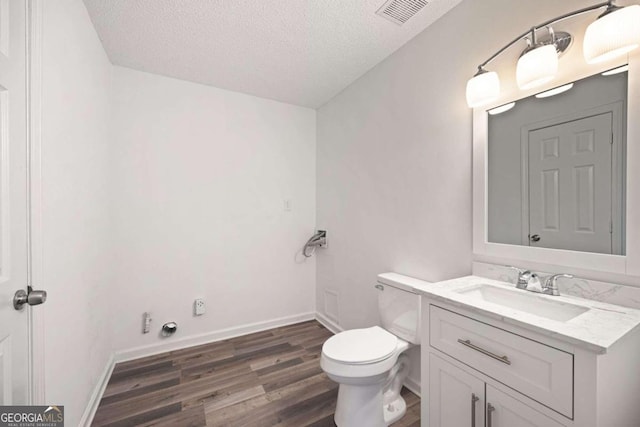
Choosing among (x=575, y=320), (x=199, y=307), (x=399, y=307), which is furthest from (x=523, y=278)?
(x=199, y=307)

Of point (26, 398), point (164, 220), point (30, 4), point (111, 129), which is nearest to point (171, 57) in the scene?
point (111, 129)

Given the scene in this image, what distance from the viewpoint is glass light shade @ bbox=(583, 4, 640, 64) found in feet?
2.83

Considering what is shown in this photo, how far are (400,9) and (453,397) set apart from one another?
194 centimetres

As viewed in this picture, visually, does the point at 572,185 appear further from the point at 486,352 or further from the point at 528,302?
the point at 486,352

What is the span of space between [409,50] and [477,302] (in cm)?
164

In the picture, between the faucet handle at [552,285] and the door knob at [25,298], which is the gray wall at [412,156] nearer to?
the faucet handle at [552,285]

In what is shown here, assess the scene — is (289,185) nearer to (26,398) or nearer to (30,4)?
(30,4)

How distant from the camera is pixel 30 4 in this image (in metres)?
0.94

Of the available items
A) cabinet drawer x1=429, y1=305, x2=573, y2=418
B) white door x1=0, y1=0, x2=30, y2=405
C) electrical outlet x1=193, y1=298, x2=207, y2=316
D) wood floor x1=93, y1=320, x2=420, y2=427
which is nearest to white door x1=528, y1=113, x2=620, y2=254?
cabinet drawer x1=429, y1=305, x2=573, y2=418

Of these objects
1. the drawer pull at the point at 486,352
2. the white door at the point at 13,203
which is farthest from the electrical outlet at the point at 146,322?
the drawer pull at the point at 486,352

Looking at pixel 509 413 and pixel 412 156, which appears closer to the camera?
pixel 509 413

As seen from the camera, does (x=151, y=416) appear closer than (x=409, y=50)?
Yes

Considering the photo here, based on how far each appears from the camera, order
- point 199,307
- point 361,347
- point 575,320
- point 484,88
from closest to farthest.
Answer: point 575,320
point 484,88
point 361,347
point 199,307

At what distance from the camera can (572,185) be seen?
1.10m
